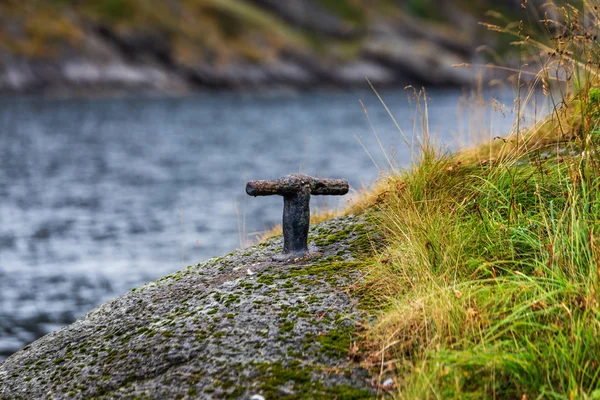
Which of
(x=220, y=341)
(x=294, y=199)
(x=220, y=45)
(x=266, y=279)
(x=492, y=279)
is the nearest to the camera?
(x=492, y=279)

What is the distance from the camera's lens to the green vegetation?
3.38 m

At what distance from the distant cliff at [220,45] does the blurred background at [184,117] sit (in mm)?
285

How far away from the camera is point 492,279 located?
379 cm

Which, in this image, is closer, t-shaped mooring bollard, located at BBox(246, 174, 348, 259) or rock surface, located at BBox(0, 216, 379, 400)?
rock surface, located at BBox(0, 216, 379, 400)

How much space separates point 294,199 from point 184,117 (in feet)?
223

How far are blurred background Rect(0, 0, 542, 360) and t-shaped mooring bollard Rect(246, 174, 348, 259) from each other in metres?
0.65

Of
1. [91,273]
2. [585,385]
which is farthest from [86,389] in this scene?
[91,273]

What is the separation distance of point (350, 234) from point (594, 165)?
1851 mm

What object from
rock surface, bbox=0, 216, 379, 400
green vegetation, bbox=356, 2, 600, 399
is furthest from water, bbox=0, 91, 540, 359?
rock surface, bbox=0, 216, 379, 400

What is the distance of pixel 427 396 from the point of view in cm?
328

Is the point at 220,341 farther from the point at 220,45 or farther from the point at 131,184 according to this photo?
the point at 220,45

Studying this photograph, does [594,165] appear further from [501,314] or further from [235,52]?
[235,52]

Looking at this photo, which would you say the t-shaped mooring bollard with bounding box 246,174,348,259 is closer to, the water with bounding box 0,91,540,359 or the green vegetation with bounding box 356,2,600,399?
the green vegetation with bounding box 356,2,600,399

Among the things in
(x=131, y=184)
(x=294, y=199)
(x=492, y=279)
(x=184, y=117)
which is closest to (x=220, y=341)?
(x=294, y=199)
